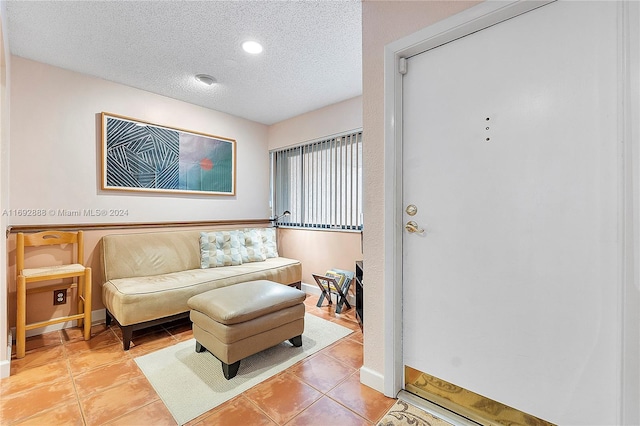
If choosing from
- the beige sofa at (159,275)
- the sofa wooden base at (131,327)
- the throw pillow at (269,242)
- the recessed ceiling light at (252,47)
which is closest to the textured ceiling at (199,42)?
the recessed ceiling light at (252,47)

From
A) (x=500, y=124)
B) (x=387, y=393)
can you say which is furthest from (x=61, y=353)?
(x=500, y=124)

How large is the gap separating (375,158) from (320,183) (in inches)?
77.1

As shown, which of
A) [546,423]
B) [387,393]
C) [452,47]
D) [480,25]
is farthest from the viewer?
[387,393]

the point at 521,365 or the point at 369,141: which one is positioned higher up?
the point at 369,141

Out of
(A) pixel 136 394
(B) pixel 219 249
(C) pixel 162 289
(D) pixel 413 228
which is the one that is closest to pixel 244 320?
(A) pixel 136 394

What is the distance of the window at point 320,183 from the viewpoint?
10.7ft

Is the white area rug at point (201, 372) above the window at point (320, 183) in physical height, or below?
below

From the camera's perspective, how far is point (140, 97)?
9.82 ft

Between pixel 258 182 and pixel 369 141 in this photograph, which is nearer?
pixel 369 141

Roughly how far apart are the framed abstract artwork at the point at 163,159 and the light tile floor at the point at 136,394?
1571 mm

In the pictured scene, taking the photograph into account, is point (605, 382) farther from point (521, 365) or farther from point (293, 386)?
point (293, 386)

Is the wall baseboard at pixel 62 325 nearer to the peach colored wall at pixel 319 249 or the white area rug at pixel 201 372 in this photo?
the white area rug at pixel 201 372

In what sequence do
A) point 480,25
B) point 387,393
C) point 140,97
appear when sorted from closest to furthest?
1. point 480,25
2. point 387,393
3. point 140,97

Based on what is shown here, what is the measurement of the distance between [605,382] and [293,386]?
4.79 ft
